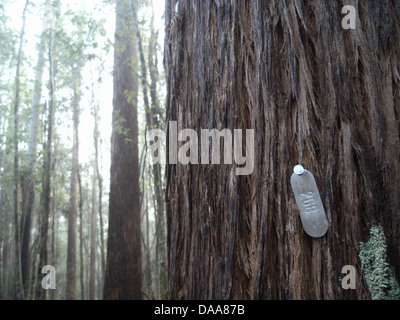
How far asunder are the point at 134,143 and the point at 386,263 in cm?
556

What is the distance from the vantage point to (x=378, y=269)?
48.6 inches

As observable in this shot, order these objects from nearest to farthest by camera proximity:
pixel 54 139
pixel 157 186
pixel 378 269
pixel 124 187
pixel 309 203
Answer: pixel 378 269 < pixel 309 203 < pixel 157 186 < pixel 124 187 < pixel 54 139

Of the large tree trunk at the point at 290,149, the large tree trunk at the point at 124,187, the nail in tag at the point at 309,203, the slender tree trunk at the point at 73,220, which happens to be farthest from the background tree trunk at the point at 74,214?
the nail in tag at the point at 309,203

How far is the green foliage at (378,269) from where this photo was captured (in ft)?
4.04

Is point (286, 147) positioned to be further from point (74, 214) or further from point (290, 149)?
point (74, 214)

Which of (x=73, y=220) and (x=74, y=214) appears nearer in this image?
(x=73, y=220)

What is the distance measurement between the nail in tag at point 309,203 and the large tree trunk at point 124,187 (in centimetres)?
443

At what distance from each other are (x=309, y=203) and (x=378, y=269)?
1.15ft
